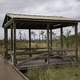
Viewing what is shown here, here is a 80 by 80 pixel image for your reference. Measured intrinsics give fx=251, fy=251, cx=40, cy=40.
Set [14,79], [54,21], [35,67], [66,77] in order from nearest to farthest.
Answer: [14,79] → [66,77] → [35,67] → [54,21]

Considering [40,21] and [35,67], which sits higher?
[40,21]

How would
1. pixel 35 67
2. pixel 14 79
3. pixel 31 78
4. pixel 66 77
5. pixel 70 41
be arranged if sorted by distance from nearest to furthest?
pixel 14 79
pixel 31 78
pixel 66 77
pixel 35 67
pixel 70 41

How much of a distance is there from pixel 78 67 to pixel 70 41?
658 inches

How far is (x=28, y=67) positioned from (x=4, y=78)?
15.5 feet

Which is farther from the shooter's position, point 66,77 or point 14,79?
point 66,77

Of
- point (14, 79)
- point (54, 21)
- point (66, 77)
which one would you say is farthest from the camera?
point (54, 21)

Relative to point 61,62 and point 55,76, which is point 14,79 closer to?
point 55,76

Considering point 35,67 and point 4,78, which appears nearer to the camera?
point 4,78

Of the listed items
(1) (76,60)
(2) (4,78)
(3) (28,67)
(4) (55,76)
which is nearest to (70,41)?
(1) (76,60)

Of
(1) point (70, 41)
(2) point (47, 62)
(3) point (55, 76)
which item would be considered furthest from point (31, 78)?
(1) point (70, 41)

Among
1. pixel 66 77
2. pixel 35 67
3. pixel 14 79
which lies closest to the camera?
pixel 14 79

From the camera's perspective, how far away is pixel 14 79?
10.4m

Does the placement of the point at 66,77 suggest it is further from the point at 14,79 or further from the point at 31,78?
the point at 14,79

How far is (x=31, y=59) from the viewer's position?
16.2 meters
